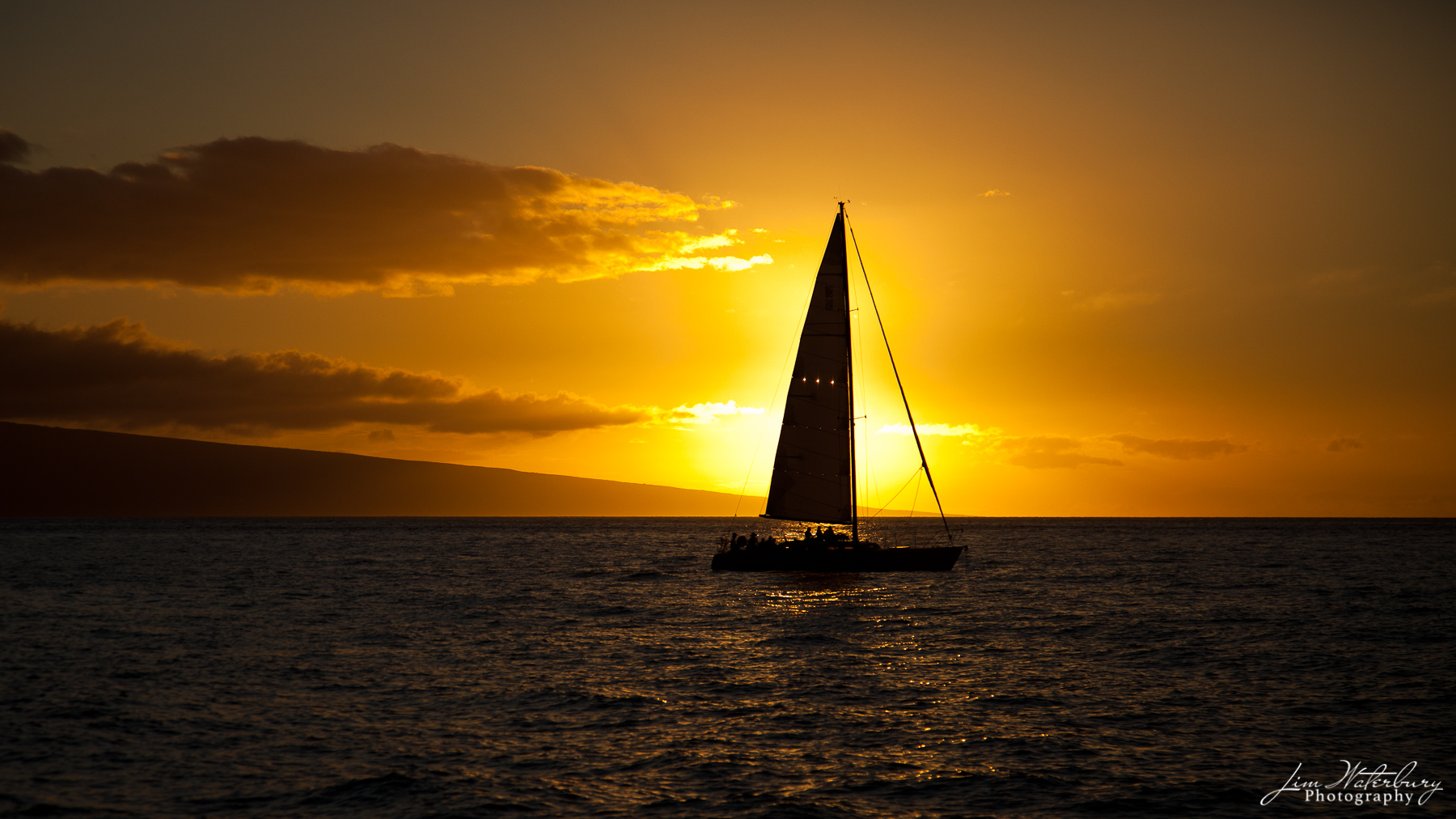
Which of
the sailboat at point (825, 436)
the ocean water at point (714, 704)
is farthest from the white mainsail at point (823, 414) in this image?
the ocean water at point (714, 704)

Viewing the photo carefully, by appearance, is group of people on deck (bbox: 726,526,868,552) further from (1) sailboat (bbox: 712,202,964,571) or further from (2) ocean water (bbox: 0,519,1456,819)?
(2) ocean water (bbox: 0,519,1456,819)

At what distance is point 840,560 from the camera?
6319 cm

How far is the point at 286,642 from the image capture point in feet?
123

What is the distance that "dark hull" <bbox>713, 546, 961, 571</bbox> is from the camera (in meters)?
63.1

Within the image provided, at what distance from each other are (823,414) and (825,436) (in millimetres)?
1456

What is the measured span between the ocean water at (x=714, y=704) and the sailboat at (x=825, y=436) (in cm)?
650

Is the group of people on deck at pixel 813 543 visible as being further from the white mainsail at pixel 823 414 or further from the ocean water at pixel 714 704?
the ocean water at pixel 714 704

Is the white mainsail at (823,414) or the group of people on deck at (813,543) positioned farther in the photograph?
the group of people on deck at (813,543)

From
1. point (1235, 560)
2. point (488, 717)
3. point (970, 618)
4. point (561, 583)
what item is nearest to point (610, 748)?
point (488, 717)

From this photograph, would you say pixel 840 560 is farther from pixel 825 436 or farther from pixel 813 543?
pixel 825 436

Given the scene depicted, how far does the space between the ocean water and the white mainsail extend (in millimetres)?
7707

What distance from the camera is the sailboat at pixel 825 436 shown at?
61938mm

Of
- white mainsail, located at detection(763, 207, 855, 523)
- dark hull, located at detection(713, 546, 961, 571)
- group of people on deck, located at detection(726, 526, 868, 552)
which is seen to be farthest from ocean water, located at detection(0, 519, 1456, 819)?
white mainsail, located at detection(763, 207, 855, 523)

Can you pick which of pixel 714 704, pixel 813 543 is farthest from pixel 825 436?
pixel 714 704
